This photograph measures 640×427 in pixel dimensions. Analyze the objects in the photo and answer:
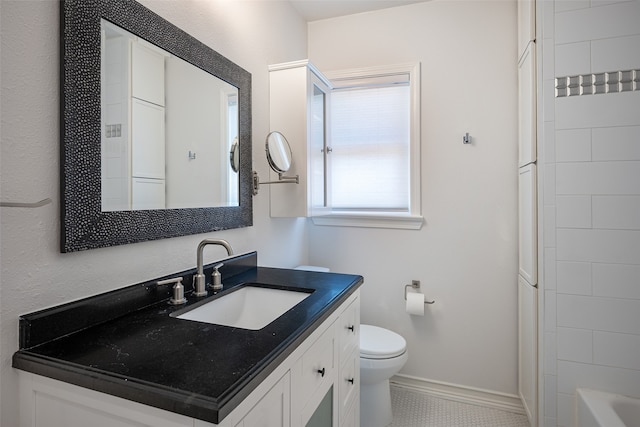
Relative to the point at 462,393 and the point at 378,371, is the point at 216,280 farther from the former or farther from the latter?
the point at 462,393

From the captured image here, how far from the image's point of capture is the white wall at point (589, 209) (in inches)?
61.9

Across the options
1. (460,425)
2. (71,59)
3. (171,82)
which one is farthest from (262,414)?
(460,425)

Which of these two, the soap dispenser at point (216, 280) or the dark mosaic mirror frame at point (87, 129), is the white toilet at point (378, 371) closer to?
the soap dispenser at point (216, 280)

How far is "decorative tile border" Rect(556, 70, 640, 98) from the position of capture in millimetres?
1570

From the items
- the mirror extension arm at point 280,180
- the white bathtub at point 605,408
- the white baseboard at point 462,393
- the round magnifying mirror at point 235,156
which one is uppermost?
the round magnifying mirror at point 235,156

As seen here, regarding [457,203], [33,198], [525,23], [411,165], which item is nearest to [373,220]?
[411,165]

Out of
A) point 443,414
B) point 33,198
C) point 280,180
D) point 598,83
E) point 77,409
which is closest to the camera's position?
point 77,409

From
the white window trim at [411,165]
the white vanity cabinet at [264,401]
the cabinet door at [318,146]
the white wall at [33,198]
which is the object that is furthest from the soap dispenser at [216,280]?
the white window trim at [411,165]

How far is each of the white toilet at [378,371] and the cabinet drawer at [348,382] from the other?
0.27 meters

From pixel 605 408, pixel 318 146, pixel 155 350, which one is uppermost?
pixel 318 146

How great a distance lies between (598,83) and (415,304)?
151cm

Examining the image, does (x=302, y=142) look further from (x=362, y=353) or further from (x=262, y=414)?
(x=262, y=414)

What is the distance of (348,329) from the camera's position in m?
1.45

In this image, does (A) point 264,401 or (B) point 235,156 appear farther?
(B) point 235,156
